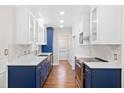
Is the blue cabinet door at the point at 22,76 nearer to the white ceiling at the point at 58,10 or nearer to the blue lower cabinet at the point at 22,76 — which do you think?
the blue lower cabinet at the point at 22,76

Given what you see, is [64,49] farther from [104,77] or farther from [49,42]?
[104,77]

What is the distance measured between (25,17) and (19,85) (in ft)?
5.83

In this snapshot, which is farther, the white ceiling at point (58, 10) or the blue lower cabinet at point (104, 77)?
the white ceiling at point (58, 10)

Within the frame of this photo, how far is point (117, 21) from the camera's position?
360 cm

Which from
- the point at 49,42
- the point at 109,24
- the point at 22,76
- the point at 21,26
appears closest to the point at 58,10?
the point at 21,26

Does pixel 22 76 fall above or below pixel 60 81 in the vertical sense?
above

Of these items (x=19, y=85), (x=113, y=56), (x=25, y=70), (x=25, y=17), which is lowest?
(x=19, y=85)

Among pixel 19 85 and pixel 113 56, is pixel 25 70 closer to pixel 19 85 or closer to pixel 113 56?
pixel 19 85

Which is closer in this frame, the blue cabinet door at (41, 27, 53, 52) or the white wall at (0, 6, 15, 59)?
the white wall at (0, 6, 15, 59)

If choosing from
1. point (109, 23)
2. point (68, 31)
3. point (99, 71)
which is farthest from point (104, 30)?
point (68, 31)

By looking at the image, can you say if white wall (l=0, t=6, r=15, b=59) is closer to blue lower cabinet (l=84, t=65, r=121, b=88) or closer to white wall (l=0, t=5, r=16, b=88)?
white wall (l=0, t=5, r=16, b=88)

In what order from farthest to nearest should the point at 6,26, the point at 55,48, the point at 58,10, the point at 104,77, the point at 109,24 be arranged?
the point at 55,48, the point at 58,10, the point at 6,26, the point at 109,24, the point at 104,77

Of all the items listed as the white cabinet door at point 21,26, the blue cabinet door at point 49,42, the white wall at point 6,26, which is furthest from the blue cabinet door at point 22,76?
the blue cabinet door at point 49,42

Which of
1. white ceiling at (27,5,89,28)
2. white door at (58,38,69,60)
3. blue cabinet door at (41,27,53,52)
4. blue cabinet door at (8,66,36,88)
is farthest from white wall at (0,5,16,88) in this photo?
white door at (58,38,69,60)
